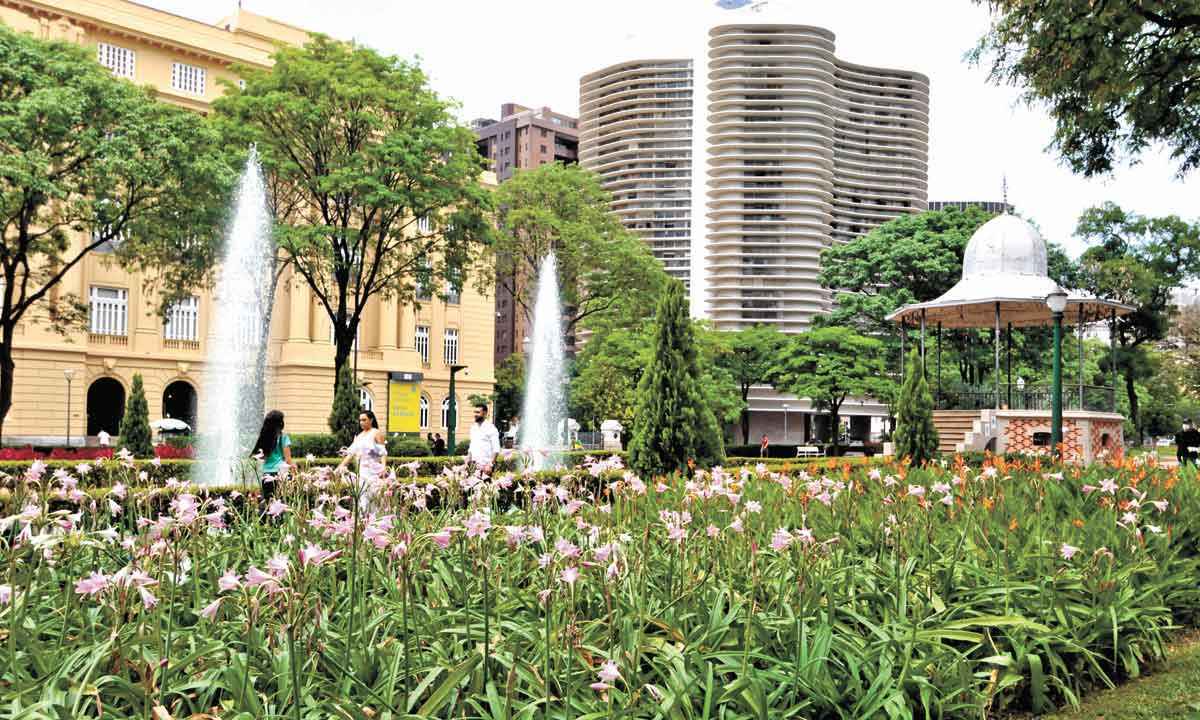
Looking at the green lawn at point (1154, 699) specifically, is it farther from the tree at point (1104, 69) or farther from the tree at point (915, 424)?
the tree at point (915, 424)

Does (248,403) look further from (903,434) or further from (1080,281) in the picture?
(1080,281)

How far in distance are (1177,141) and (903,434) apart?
8.78 meters

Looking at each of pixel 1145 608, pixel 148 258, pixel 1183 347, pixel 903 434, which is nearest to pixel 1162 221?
pixel 1183 347

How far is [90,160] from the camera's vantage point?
24.1 m

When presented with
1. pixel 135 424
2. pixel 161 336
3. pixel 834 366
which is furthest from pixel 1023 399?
pixel 161 336

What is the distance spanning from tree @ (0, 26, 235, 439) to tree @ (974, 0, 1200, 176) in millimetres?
20067

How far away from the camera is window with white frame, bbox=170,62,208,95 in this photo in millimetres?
45719

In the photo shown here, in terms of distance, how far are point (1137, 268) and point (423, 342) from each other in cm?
3527

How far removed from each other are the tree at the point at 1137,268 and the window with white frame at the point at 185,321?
4040 cm

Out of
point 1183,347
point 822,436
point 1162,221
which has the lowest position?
point 822,436

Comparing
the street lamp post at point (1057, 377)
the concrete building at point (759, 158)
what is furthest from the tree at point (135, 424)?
the concrete building at point (759, 158)

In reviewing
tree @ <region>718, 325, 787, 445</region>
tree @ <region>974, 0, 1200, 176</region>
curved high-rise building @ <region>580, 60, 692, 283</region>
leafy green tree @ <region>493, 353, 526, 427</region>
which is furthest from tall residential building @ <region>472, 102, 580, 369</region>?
tree @ <region>974, 0, 1200, 176</region>

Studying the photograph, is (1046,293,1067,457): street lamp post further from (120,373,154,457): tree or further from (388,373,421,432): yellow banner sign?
(388,373,421,432): yellow banner sign

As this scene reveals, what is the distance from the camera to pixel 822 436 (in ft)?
259
